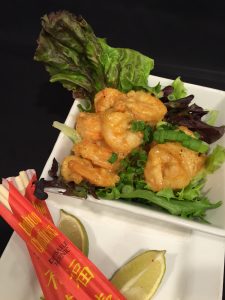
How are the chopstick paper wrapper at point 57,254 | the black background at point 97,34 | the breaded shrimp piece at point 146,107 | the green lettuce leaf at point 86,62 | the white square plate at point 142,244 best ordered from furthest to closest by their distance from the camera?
the black background at point 97,34, the green lettuce leaf at point 86,62, the breaded shrimp piece at point 146,107, the white square plate at point 142,244, the chopstick paper wrapper at point 57,254

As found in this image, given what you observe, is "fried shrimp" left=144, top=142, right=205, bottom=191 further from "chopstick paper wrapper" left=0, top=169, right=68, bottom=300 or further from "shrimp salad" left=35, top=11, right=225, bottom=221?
"chopstick paper wrapper" left=0, top=169, right=68, bottom=300

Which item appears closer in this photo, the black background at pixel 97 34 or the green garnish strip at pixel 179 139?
the green garnish strip at pixel 179 139

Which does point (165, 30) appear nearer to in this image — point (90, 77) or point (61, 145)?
point (90, 77)

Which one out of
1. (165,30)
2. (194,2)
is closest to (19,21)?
(165,30)

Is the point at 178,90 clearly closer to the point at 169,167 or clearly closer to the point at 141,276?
the point at 169,167

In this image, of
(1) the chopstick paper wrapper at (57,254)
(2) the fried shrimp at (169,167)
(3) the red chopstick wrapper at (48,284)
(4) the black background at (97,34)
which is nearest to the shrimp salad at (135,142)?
(2) the fried shrimp at (169,167)

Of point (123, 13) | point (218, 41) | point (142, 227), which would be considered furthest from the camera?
point (123, 13)

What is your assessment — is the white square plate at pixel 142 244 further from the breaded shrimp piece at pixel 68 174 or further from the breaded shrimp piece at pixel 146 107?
the breaded shrimp piece at pixel 146 107

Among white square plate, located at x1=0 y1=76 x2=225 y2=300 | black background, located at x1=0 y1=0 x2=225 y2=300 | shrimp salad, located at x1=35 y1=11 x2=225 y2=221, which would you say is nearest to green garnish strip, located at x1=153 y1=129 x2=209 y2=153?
shrimp salad, located at x1=35 y1=11 x2=225 y2=221
